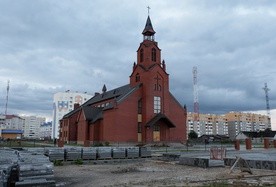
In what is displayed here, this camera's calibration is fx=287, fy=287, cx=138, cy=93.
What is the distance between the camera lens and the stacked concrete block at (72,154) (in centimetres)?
2209

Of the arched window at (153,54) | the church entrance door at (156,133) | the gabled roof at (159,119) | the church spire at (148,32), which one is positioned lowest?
the church entrance door at (156,133)

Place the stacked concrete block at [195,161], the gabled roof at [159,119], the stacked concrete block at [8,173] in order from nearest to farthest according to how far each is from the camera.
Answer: the stacked concrete block at [8,173], the stacked concrete block at [195,161], the gabled roof at [159,119]

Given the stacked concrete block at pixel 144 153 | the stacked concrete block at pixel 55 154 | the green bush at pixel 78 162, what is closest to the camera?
the stacked concrete block at pixel 55 154

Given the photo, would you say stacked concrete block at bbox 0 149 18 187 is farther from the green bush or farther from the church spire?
the church spire

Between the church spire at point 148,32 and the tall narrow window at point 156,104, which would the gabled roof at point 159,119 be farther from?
the church spire at point 148,32

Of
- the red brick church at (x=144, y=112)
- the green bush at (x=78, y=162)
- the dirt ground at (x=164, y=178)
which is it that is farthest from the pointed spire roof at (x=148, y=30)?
the dirt ground at (x=164, y=178)

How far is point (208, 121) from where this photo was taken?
195000 millimetres

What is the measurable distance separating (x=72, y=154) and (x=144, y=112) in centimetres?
2887

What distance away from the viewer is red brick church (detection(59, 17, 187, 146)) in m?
49.1

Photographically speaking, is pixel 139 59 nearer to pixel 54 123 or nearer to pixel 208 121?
pixel 54 123

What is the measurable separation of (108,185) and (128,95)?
38.6m

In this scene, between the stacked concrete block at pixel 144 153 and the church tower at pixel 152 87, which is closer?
the stacked concrete block at pixel 144 153

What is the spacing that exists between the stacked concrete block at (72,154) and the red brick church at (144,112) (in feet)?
82.8

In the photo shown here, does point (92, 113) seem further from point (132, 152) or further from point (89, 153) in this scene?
point (89, 153)
